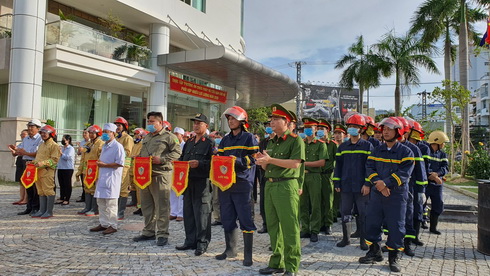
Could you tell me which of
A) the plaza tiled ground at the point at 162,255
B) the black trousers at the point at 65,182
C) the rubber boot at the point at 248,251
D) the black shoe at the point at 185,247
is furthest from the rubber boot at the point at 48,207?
the rubber boot at the point at 248,251

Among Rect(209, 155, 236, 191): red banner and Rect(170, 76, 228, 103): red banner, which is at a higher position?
Rect(170, 76, 228, 103): red banner

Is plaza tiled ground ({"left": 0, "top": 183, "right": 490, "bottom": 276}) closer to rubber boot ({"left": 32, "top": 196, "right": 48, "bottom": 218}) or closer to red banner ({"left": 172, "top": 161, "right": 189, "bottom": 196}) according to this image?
rubber boot ({"left": 32, "top": 196, "right": 48, "bottom": 218})

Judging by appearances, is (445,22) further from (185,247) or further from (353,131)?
(185,247)

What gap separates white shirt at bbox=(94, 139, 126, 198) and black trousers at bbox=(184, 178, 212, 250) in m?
1.70

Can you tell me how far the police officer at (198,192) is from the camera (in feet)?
17.3

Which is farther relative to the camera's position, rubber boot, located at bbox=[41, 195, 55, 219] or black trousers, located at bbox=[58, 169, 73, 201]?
black trousers, located at bbox=[58, 169, 73, 201]

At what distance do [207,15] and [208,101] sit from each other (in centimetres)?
560

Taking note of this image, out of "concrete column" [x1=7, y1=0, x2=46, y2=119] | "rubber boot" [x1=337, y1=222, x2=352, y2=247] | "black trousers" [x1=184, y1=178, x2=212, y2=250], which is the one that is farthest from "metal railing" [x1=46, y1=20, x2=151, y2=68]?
"rubber boot" [x1=337, y1=222, x2=352, y2=247]

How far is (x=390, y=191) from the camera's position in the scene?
4727mm

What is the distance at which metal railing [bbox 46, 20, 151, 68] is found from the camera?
14727 millimetres

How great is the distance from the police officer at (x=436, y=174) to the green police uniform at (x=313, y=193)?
213 centimetres

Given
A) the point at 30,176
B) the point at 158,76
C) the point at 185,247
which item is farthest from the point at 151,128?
the point at 158,76

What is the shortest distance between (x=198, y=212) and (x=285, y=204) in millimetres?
1647

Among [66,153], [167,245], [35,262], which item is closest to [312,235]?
[167,245]
